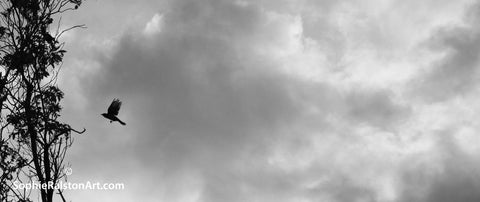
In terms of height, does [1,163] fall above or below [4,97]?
below

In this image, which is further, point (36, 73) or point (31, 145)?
point (36, 73)

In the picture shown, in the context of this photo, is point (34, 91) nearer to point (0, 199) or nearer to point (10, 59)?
point (10, 59)

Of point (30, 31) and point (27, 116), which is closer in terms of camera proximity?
point (27, 116)

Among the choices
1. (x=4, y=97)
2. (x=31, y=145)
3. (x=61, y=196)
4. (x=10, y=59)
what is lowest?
(x=61, y=196)

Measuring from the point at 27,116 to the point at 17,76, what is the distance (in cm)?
172

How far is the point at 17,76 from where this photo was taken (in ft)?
62.4

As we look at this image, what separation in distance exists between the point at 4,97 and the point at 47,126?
1883mm

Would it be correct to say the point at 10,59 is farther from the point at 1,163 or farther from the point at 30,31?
the point at 1,163

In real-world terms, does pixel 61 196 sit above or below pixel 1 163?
below

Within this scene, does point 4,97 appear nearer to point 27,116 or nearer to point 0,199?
point 27,116

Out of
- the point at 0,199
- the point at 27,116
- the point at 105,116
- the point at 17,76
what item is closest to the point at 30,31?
the point at 17,76

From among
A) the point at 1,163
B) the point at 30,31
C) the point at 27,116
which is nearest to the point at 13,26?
the point at 30,31

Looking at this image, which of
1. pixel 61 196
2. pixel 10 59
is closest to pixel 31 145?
pixel 61 196

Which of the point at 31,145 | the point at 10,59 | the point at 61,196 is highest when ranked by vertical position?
the point at 10,59
